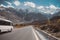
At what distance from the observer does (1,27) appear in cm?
2477

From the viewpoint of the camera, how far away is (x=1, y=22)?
2634cm

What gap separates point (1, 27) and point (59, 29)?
31.3 feet

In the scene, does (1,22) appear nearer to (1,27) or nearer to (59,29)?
(1,27)

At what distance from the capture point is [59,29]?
2933 cm

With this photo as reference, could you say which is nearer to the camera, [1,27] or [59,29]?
[1,27]

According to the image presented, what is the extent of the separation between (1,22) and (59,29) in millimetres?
9177

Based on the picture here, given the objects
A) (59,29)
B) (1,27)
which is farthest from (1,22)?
(59,29)

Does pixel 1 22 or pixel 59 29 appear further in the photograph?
pixel 59 29

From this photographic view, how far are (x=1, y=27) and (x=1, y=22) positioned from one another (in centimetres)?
172
